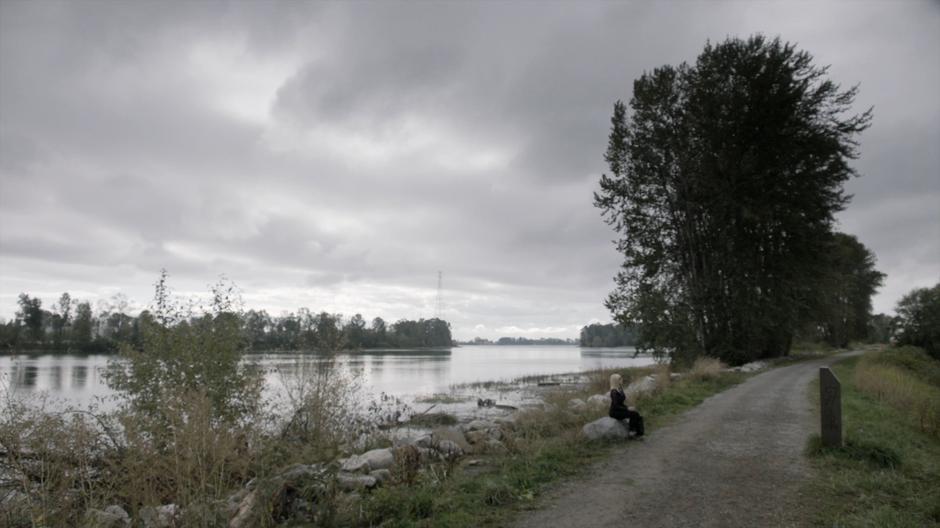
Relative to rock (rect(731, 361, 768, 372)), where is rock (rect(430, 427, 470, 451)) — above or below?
above

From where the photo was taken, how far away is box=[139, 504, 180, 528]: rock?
18.7ft

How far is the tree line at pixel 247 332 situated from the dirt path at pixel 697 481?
6383 mm

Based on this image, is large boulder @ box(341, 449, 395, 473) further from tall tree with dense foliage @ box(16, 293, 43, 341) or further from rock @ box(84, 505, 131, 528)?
tall tree with dense foliage @ box(16, 293, 43, 341)

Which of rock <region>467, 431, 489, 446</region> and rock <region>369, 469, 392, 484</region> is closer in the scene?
rock <region>369, 469, 392, 484</region>

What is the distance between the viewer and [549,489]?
7.12 m

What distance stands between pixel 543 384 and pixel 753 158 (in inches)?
626

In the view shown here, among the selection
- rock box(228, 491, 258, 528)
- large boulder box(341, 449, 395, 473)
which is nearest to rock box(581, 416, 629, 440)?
large boulder box(341, 449, 395, 473)

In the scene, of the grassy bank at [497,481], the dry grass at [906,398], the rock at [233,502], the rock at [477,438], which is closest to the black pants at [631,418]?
the grassy bank at [497,481]

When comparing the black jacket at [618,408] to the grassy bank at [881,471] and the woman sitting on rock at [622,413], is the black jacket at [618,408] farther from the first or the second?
the grassy bank at [881,471]

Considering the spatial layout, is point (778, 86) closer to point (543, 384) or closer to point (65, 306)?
point (543, 384)

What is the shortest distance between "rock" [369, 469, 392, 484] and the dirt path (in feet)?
7.57

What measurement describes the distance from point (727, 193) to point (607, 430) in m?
22.1

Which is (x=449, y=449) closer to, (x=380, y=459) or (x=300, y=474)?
(x=380, y=459)

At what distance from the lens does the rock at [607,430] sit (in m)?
9.92
